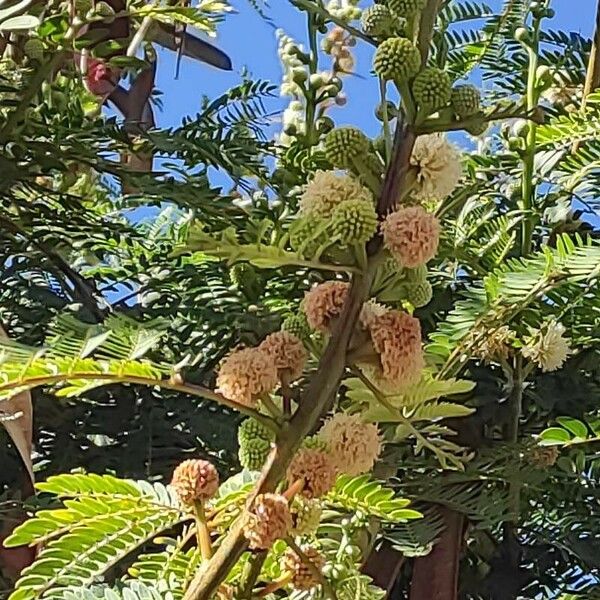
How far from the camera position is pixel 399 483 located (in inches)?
16.1

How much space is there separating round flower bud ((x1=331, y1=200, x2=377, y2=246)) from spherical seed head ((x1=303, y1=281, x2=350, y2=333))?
0.7 inches

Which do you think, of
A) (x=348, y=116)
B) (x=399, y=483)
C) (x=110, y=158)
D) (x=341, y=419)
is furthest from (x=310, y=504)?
(x=348, y=116)

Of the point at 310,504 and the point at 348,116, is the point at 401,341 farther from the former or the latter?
the point at 348,116

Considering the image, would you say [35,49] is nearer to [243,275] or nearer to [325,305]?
[243,275]

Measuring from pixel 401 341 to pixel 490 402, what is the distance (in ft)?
0.64

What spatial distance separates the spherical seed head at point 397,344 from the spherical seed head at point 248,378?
25 mm

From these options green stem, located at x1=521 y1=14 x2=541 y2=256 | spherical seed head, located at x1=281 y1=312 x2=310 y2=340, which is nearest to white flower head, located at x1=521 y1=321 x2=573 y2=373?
green stem, located at x1=521 y1=14 x2=541 y2=256

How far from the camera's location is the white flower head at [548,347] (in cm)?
41

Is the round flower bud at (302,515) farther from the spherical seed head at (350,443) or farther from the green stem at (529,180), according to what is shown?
the green stem at (529,180)

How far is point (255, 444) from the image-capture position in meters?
0.26

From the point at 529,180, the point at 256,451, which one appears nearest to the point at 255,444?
the point at 256,451

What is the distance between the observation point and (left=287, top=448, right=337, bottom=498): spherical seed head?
25cm

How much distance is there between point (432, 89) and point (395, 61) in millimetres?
12

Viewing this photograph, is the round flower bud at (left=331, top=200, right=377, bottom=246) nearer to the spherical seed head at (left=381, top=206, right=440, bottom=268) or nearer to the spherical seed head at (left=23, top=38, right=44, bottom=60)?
the spherical seed head at (left=381, top=206, right=440, bottom=268)
